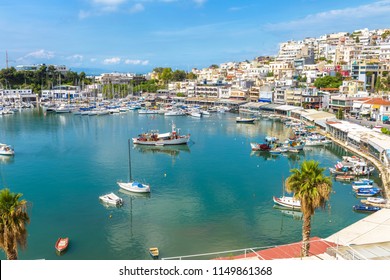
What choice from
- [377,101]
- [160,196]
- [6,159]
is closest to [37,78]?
[6,159]

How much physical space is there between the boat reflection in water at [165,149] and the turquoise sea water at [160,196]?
0.13 metres

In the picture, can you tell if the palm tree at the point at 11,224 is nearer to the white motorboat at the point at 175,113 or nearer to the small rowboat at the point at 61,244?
Answer: the small rowboat at the point at 61,244

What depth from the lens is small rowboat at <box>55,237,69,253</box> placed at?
20.0m

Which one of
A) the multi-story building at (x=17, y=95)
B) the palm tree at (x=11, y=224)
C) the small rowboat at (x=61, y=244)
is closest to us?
the palm tree at (x=11, y=224)

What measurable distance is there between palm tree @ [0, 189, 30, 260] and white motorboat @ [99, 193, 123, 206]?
15015 millimetres

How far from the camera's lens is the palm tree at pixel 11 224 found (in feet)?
36.7

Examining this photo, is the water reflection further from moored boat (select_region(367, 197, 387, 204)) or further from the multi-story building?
the multi-story building

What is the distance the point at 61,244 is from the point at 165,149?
2759 cm

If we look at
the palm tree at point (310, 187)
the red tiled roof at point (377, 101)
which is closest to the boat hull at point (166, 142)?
the red tiled roof at point (377, 101)

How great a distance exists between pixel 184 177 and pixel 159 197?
5672 millimetres

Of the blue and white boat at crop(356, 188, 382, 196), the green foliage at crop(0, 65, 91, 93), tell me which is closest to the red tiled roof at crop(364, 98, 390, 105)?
the blue and white boat at crop(356, 188, 382, 196)

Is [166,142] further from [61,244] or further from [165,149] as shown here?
[61,244]

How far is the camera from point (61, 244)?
20.4m

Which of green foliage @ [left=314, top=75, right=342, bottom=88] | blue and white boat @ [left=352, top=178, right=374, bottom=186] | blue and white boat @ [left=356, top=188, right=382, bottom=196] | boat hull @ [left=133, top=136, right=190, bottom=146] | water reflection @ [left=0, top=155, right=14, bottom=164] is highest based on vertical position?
green foliage @ [left=314, top=75, right=342, bottom=88]
